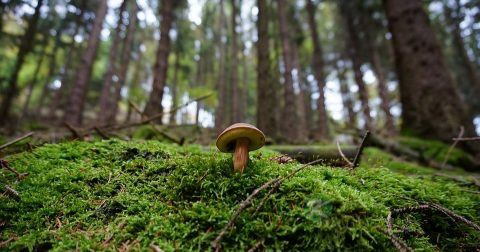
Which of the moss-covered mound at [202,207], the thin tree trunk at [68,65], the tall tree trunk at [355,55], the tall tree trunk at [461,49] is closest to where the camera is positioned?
the moss-covered mound at [202,207]

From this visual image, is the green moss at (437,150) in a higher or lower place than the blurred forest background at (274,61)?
lower

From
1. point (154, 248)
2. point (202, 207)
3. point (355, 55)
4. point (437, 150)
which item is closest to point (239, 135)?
point (202, 207)

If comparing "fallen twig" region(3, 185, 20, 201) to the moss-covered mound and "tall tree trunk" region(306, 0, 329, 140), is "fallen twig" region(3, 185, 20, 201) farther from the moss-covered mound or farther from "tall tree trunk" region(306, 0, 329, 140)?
"tall tree trunk" region(306, 0, 329, 140)

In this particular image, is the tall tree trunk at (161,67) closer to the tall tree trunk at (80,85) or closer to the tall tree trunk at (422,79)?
the tall tree trunk at (80,85)

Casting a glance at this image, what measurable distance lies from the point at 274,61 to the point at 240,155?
16199 millimetres

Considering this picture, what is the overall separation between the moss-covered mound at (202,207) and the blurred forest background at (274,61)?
80.4 inches

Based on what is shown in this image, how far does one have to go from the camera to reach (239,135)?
6.98 feet

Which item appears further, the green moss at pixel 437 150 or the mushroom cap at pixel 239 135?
the green moss at pixel 437 150

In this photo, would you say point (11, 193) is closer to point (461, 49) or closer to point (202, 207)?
point (202, 207)

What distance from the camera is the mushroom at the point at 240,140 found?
80.8 inches

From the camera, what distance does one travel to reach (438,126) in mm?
5715

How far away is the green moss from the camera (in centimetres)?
482

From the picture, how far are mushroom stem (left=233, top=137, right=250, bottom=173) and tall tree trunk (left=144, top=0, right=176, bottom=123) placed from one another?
5.56 metres

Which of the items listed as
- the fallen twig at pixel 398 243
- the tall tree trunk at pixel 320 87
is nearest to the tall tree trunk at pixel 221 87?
the tall tree trunk at pixel 320 87
